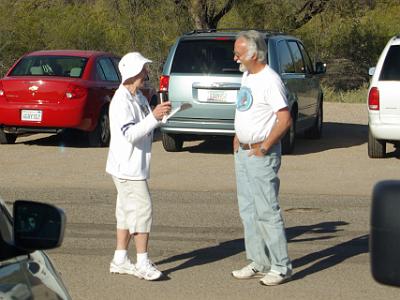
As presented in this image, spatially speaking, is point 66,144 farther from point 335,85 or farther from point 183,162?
point 335,85

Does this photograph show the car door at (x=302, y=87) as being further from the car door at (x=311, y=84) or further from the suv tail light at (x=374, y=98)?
the suv tail light at (x=374, y=98)

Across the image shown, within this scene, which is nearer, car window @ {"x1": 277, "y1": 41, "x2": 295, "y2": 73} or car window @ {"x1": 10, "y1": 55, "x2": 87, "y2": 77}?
car window @ {"x1": 277, "y1": 41, "x2": 295, "y2": 73}

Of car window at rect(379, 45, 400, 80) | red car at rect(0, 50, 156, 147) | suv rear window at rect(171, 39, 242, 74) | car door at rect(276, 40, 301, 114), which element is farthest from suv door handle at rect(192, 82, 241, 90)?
red car at rect(0, 50, 156, 147)

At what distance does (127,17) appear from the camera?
96.3 ft

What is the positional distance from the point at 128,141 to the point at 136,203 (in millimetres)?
463

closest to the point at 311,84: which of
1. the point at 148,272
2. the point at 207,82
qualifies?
the point at 207,82

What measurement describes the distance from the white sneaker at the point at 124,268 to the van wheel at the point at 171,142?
27.3ft

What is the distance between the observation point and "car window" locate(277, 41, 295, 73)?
15859 millimetres

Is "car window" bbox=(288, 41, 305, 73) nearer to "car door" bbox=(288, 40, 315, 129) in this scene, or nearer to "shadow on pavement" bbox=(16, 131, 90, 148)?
"car door" bbox=(288, 40, 315, 129)

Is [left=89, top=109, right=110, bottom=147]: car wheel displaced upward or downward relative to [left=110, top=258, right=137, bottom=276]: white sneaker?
downward

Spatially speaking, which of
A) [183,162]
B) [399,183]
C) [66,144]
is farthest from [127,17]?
[399,183]

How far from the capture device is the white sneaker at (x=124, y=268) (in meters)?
7.94

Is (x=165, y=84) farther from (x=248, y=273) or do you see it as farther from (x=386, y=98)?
(x=248, y=273)

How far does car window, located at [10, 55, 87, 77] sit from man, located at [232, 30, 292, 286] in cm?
949
